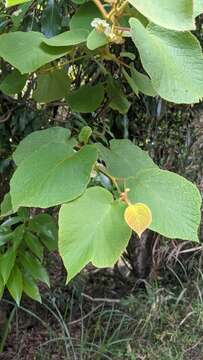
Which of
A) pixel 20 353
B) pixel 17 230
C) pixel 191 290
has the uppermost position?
pixel 17 230

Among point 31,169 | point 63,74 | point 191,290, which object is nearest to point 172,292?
point 191,290

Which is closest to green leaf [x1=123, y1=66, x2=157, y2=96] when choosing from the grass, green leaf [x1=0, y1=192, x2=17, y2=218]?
green leaf [x1=0, y1=192, x2=17, y2=218]

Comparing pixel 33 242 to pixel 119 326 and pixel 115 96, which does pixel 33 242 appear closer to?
pixel 115 96

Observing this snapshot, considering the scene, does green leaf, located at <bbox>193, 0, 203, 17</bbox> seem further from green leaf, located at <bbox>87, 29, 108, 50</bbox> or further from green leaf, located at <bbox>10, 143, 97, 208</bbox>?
green leaf, located at <bbox>10, 143, 97, 208</bbox>

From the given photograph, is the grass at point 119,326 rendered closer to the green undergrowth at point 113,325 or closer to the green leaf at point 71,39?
the green undergrowth at point 113,325

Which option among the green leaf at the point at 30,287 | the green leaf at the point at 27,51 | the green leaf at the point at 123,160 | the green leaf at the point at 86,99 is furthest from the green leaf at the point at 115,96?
the green leaf at the point at 30,287

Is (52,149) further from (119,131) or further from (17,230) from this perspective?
(119,131)
